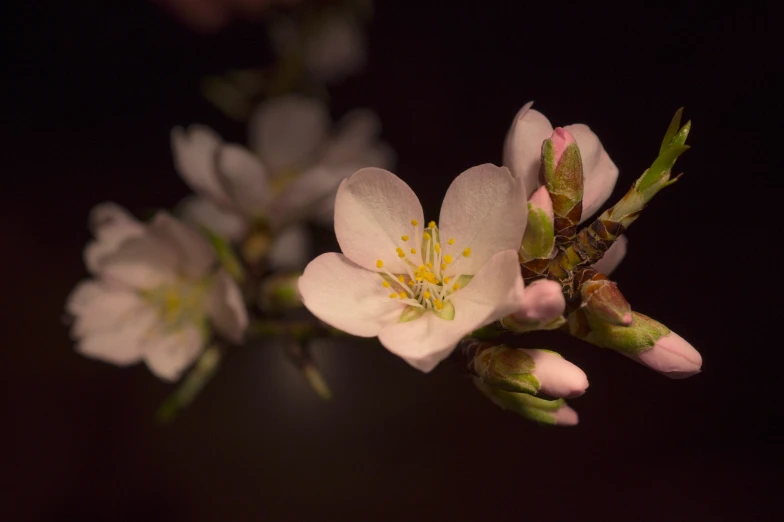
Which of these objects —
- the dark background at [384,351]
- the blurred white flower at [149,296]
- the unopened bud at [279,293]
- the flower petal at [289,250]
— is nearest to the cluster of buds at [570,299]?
the unopened bud at [279,293]

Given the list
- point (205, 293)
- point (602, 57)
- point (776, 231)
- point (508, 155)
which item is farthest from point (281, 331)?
point (776, 231)

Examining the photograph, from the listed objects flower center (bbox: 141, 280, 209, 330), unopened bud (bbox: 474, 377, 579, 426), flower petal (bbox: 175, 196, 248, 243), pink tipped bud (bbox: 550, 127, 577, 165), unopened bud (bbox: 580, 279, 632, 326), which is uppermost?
pink tipped bud (bbox: 550, 127, 577, 165)

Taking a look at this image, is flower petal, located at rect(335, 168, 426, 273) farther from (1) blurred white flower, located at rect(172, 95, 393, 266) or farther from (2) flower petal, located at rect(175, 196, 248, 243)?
(2) flower petal, located at rect(175, 196, 248, 243)

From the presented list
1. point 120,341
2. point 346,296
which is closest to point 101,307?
point 120,341

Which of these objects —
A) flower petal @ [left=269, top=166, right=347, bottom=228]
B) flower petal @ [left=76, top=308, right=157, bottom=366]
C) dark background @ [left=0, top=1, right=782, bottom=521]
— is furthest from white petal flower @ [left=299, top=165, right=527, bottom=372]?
dark background @ [left=0, top=1, right=782, bottom=521]

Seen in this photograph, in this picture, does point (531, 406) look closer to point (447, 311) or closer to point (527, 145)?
point (447, 311)

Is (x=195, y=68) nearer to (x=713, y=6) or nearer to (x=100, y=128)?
(x=100, y=128)
